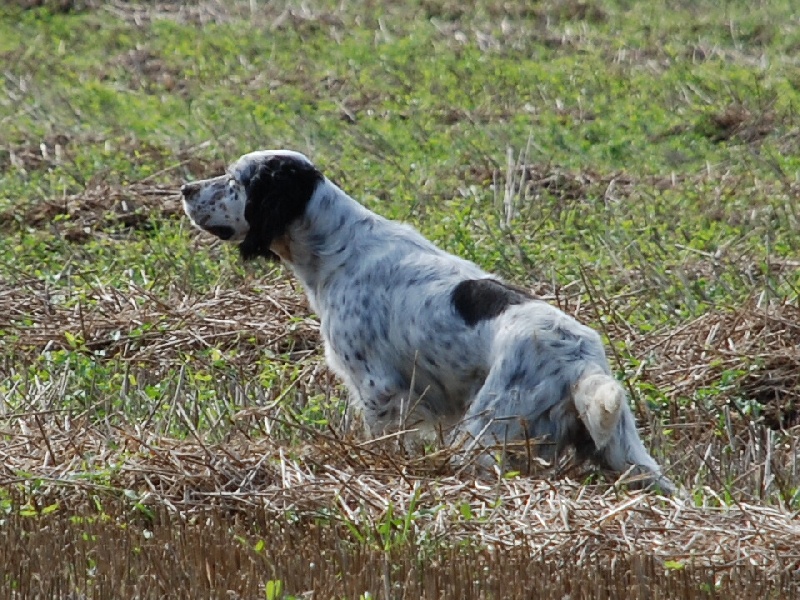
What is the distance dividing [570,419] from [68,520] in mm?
1737

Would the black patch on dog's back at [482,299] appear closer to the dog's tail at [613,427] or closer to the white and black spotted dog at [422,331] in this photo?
the white and black spotted dog at [422,331]

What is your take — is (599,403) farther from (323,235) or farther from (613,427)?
(323,235)

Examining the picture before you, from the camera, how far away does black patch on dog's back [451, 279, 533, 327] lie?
582cm

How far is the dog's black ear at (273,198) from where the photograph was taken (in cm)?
639

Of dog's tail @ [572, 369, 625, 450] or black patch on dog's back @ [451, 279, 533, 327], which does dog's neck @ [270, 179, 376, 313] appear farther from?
dog's tail @ [572, 369, 625, 450]

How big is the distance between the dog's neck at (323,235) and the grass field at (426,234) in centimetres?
61

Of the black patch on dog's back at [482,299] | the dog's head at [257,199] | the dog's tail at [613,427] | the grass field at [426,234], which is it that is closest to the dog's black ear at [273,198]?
the dog's head at [257,199]

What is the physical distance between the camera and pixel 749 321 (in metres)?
7.23

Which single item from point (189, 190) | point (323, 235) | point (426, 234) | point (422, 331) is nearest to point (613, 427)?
point (422, 331)

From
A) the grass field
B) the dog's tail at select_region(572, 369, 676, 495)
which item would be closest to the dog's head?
the grass field

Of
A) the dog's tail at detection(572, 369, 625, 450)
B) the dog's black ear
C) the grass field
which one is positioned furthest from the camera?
the dog's black ear

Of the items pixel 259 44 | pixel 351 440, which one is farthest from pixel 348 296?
pixel 259 44

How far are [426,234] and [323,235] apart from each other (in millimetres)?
3206

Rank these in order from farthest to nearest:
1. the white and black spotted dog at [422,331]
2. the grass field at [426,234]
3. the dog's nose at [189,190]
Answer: the dog's nose at [189,190] → the white and black spotted dog at [422,331] → the grass field at [426,234]
